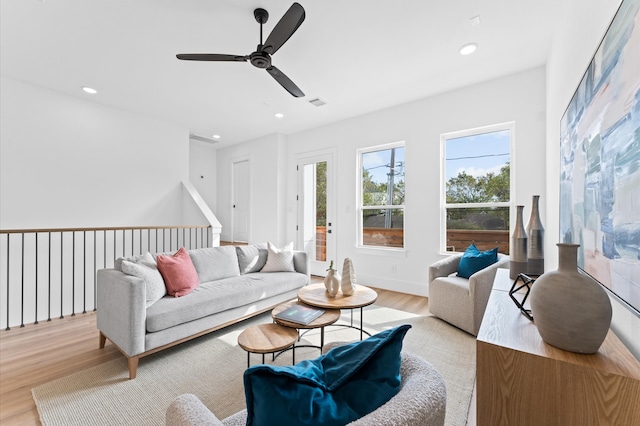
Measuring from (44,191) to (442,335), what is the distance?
Answer: 5.15 m

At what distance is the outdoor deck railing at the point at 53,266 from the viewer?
337 centimetres

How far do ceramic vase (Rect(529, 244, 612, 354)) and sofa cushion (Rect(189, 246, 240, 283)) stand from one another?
9.36 ft

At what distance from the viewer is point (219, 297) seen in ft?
8.50

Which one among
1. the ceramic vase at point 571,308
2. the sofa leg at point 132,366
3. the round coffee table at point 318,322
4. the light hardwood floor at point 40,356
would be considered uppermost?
the ceramic vase at point 571,308

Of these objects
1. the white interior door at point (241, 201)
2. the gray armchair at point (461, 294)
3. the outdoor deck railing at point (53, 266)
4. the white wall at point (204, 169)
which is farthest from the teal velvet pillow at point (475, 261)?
the white wall at point (204, 169)

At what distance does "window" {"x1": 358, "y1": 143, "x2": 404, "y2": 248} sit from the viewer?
4383 mm

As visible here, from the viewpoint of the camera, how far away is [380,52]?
288 cm

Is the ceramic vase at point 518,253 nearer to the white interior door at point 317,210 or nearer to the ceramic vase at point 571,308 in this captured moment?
the ceramic vase at point 571,308

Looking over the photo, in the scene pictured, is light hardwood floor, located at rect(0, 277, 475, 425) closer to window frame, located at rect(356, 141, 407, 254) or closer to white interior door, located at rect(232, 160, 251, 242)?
window frame, located at rect(356, 141, 407, 254)

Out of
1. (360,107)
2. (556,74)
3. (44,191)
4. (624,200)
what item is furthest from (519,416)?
(44,191)

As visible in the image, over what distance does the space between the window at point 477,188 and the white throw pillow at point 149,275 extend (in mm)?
3430

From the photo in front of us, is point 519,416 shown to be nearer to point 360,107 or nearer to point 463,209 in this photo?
point 463,209

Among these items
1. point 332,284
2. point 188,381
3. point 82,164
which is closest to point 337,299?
point 332,284

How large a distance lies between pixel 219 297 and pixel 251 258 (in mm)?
991
